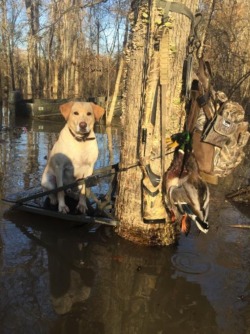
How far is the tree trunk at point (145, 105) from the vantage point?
4.06 meters

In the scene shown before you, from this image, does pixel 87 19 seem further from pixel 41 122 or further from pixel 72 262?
pixel 72 262

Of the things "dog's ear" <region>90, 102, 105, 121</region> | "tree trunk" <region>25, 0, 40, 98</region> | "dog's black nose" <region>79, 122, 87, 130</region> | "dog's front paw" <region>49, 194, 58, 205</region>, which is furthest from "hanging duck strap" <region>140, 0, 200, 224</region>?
"tree trunk" <region>25, 0, 40, 98</region>

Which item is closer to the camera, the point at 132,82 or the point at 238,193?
the point at 132,82

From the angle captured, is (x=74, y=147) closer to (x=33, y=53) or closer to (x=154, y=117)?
(x=154, y=117)

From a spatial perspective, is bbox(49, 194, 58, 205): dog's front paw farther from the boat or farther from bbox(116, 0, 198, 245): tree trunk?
bbox(116, 0, 198, 245): tree trunk

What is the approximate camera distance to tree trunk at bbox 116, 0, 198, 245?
160 inches

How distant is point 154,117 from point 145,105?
6.5 inches

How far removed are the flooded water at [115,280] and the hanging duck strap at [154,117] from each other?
51cm

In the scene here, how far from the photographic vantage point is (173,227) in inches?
181

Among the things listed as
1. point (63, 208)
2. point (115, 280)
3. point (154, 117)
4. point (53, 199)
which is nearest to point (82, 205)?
point (63, 208)

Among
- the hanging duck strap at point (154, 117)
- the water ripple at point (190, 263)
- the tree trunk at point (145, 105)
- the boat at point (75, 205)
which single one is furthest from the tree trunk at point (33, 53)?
the water ripple at point (190, 263)

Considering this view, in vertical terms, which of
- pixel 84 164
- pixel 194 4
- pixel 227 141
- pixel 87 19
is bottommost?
pixel 84 164

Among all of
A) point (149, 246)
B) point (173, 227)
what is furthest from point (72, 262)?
point (173, 227)

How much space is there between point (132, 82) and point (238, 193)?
3.20 m
